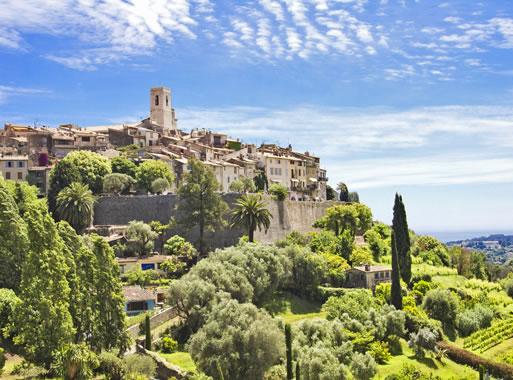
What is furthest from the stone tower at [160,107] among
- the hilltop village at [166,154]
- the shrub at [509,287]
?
the shrub at [509,287]

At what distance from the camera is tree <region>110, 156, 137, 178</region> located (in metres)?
78.0

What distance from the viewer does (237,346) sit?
108 ft

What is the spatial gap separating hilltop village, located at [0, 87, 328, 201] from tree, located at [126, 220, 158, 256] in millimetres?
21418

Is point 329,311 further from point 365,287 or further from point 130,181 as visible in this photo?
point 130,181

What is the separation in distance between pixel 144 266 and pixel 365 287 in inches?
792

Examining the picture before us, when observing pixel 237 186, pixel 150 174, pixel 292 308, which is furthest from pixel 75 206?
pixel 292 308

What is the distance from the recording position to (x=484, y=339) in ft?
162

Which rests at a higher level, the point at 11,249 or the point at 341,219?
the point at 341,219

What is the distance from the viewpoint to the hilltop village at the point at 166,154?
8319 cm

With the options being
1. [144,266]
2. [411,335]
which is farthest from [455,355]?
[144,266]

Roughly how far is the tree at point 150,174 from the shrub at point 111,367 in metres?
A: 47.1

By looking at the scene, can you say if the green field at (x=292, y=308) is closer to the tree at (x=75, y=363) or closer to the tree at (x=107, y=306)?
the tree at (x=107, y=306)

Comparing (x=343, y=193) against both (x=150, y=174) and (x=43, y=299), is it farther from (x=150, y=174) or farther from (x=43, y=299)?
(x=43, y=299)

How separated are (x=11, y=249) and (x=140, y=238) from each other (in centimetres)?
2133
